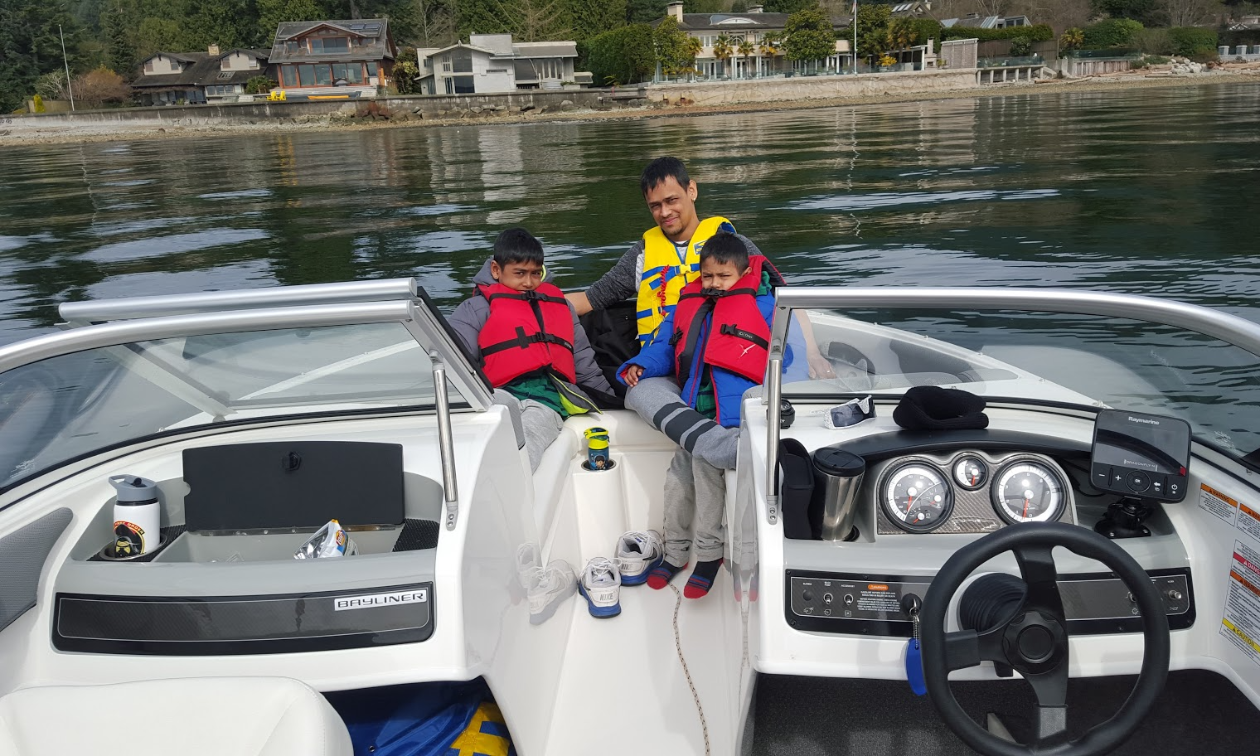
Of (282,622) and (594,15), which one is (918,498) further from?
(594,15)

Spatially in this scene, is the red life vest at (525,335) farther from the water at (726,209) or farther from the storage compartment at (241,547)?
the water at (726,209)

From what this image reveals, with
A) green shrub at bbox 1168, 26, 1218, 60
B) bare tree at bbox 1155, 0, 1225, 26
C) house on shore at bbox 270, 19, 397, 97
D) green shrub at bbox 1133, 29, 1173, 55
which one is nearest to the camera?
house on shore at bbox 270, 19, 397, 97

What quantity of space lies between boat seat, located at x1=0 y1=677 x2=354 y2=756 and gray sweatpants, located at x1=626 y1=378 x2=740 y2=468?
132 centimetres

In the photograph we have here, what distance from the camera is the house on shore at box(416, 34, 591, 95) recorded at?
59469 millimetres

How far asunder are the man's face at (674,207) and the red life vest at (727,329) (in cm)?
56

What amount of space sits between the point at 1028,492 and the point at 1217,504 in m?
0.35

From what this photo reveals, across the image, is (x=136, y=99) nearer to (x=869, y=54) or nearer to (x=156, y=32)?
(x=156, y=32)

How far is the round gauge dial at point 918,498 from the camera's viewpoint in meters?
1.98

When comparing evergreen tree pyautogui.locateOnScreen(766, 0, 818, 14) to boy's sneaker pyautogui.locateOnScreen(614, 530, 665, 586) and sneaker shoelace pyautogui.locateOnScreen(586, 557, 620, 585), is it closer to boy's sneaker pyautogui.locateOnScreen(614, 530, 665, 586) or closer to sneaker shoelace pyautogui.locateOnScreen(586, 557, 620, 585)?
boy's sneaker pyautogui.locateOnScreen(614, 530, 665, 586)

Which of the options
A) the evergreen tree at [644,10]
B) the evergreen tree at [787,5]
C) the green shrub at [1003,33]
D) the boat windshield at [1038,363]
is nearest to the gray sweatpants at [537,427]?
the boat windshield at [1038,363]

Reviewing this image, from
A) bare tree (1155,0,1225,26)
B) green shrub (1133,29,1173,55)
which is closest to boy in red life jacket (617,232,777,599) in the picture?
green shrub (1133,29,1173,55)

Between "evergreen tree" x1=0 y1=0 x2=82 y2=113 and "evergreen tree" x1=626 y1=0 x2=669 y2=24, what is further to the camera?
"evergreen tree" x1=626 y1=0 x2=669 y2=24

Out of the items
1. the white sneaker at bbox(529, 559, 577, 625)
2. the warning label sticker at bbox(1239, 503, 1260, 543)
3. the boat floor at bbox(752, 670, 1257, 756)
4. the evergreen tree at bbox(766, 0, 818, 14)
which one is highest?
the evergreen tree at bbox(766, 0, 818, 14)

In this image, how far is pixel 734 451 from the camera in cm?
263
